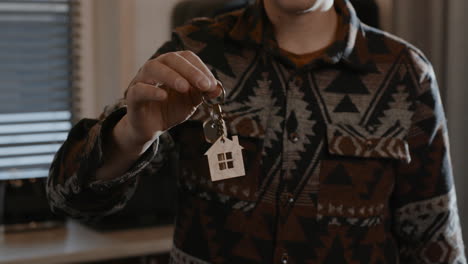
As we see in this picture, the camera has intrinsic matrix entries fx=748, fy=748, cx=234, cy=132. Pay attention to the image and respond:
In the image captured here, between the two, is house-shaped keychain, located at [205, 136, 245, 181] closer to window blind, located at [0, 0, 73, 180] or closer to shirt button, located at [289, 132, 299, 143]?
shirt button, located at [289, 132, 299, 143]

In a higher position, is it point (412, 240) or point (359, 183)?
point (359, 183)

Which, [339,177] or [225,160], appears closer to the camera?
[225,160]

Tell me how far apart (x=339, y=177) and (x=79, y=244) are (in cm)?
103

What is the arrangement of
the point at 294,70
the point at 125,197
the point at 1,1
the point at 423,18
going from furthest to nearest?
the point at 1,1, the point at 423,18, the point at 294,70, the point at 125,197

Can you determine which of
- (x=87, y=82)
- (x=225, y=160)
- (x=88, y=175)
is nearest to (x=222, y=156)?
(x=225, y=160)

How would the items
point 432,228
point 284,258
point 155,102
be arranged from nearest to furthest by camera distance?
point 155,102
point 284,258
point 432,228

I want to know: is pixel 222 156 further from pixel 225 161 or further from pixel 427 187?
pixel 427 187

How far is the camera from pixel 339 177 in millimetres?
1327

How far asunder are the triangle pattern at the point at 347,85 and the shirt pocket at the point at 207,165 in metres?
0.16

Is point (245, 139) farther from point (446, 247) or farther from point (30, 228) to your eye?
point (30, 228)

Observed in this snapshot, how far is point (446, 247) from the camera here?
1404 millimetres

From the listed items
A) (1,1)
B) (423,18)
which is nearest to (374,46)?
(423,18)

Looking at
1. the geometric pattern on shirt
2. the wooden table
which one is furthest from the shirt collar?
the wooden table

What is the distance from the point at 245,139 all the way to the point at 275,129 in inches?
2.2
